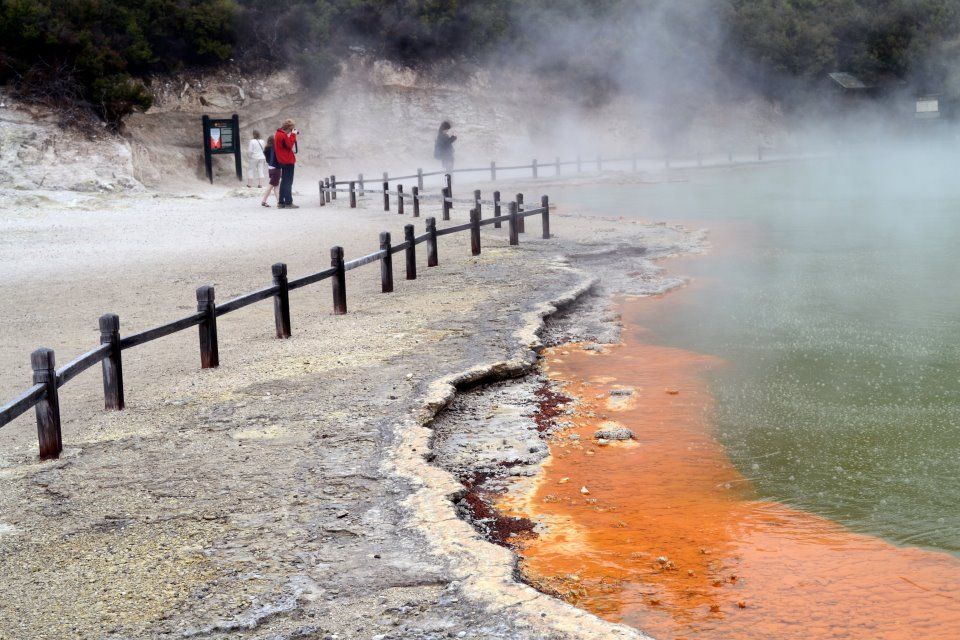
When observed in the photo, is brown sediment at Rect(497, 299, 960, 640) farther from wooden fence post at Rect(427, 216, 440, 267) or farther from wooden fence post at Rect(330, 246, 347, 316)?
wooden fence post at Rect(427, 216, 440, 267)

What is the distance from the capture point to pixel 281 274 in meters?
8.27

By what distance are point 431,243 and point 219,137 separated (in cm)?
1324

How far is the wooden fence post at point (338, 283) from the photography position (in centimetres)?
922

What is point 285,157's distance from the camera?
1891 centimetres

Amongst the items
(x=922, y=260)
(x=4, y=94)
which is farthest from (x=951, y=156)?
(x=4, y=94)

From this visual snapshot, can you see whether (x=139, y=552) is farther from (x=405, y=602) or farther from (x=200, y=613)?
(x=405, y=602)

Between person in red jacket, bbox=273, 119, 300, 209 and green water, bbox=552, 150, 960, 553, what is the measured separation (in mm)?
6333

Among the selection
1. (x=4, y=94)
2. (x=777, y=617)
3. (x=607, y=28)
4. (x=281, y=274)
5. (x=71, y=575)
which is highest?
(x=607, y=28)

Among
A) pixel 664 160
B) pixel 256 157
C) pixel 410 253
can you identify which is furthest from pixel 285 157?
pixel 664 160

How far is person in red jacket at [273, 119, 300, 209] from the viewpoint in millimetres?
18547

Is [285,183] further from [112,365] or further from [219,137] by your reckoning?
[112,365]

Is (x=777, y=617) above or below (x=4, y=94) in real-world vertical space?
below

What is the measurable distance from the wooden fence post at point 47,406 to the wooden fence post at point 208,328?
187cm

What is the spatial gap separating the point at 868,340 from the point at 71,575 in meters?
6.81
